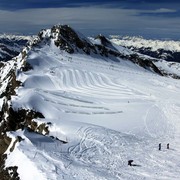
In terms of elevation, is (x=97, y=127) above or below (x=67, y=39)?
below

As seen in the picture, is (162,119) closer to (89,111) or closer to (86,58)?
(89,111)

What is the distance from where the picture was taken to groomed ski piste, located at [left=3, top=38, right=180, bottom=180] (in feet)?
81.1

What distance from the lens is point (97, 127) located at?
3631 cm

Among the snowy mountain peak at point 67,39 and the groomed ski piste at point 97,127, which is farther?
the snowy mountain peak at point 67,39

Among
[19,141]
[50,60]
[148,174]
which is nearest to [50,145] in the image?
[19,141]

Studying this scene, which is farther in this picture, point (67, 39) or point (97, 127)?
point (67, 39)

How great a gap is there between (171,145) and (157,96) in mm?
23767

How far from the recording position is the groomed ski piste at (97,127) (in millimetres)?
24719

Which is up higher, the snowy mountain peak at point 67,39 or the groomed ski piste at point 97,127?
the snowy mountain peak at point 67,39

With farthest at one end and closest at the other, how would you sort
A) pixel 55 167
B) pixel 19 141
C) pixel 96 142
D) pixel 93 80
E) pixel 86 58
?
pixel 86 58 → pixel 93 80 → pixel 96 142 → pixel 19 141 → pixel 55 167

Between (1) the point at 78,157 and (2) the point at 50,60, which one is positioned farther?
(2) the point at 50,60

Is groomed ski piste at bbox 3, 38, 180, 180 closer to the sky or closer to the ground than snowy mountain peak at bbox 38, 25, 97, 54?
closer to the ground

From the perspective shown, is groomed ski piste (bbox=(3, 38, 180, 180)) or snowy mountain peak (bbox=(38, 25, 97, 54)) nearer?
groomed ski piste (bbox=(3, 38, 180, 180))

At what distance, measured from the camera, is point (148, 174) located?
82.3 ft
